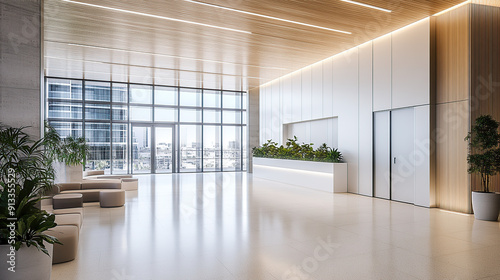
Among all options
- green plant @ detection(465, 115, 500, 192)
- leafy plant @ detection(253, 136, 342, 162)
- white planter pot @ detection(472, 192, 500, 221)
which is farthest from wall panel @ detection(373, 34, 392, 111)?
white planter pot @ detection(472, 192, 500, 221)

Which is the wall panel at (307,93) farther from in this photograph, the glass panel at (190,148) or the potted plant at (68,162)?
the potted plant at (68,162)

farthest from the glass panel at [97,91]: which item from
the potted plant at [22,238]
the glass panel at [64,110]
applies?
the potted plant at [22,238]

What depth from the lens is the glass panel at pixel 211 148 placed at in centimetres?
1870

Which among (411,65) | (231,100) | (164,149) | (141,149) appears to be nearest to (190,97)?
(231,100)

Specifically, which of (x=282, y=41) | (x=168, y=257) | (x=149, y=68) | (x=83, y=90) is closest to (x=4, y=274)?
(x=168, y=257)

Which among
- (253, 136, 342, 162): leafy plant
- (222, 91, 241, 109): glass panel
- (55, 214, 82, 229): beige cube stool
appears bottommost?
(55, 214, 82, 229): beige cube stool

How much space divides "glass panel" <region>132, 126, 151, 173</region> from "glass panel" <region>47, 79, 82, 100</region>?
10.5 feet

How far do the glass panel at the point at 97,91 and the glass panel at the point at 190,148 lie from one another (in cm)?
411

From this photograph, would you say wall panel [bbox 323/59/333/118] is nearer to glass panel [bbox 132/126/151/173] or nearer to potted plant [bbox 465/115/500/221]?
potted plant [bbox 465/115/500/221]

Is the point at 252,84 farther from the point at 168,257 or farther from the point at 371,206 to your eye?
the point at 168,257

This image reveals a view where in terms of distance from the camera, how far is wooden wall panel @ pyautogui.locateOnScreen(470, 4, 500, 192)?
7.62m

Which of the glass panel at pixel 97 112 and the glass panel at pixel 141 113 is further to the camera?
the glass panel at pixel 141 113

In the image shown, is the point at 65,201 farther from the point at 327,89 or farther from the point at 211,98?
the point at 211,98

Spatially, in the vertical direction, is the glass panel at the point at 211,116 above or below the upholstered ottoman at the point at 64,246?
above
